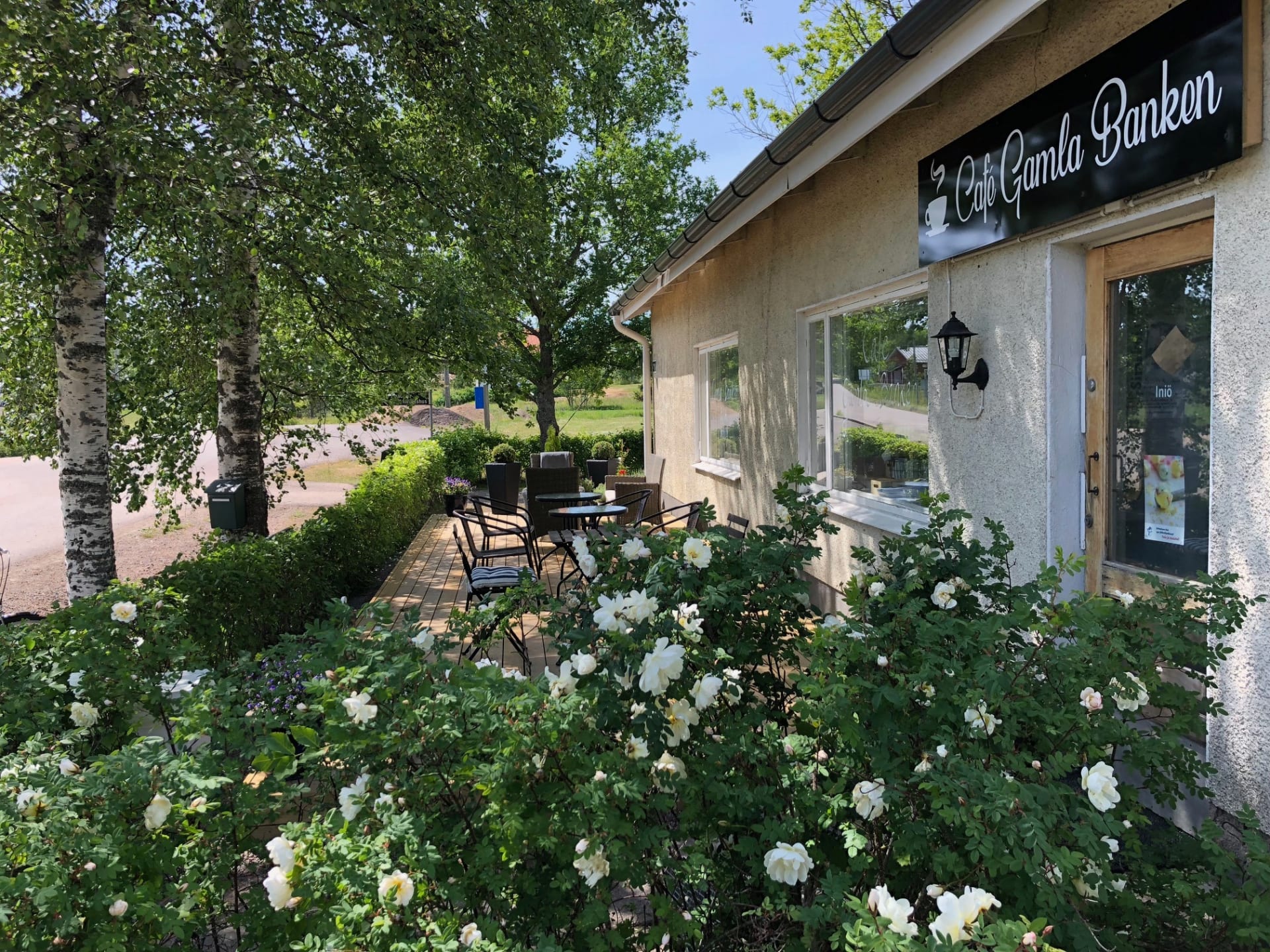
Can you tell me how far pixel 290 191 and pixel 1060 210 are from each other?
4.60 metres

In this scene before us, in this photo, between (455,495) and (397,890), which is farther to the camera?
(455,495)

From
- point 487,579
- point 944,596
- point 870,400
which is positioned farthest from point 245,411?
point 944,596

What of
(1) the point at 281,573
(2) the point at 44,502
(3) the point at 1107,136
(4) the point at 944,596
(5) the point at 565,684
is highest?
(3) the point at 1107,136

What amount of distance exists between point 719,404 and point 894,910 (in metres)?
Answer: 8.53

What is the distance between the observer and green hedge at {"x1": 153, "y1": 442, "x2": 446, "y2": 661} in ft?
15.1

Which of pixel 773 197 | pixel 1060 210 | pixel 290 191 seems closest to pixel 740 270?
pixel 773 197

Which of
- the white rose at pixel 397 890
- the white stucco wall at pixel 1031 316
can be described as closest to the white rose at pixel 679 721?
the white rose at pixel 397 890

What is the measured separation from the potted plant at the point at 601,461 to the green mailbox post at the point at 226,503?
931 cm

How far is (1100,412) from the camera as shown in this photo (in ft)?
11.6

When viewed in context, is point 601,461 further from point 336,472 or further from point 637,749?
point 637,749

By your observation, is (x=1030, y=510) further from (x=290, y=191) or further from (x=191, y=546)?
(x=191, y=546)

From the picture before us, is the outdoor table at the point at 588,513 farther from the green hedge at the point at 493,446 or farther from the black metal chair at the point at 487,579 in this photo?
the green hedge at the point at 493,446

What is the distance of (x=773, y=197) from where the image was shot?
17.7ft

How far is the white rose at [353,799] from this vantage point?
1.69 meters
